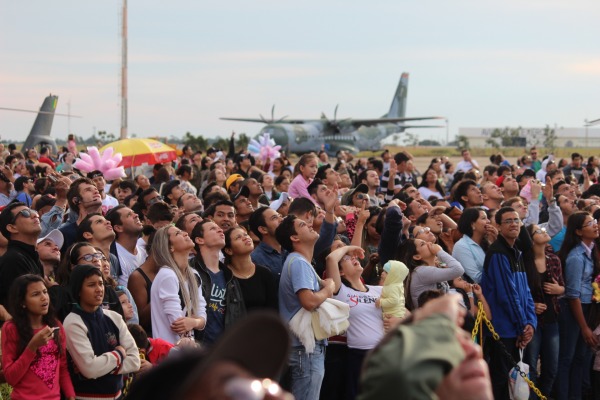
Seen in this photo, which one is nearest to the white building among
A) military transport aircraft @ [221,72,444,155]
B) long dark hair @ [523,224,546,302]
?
military transport aircraft @ [221,72,444,155]

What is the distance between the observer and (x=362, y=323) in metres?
6.90

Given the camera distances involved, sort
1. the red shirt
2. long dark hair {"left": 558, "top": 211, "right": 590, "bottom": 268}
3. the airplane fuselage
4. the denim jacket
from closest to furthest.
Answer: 1. the red shirt
2. the denim jacket
3. long dark hair {"left": 558, "top": 211, "right": 590, "bottom": 268}
4. the airplane fuselage

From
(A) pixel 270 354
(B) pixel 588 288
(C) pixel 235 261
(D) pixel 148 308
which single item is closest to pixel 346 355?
(C) pixel 235 261

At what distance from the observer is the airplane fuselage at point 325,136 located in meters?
45.4

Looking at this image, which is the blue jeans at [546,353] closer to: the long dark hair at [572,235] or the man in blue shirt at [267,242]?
the long dark hair at [572,235]

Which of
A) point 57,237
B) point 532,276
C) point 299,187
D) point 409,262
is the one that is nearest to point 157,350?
point 57,237

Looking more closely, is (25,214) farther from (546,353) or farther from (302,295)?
(546,353)

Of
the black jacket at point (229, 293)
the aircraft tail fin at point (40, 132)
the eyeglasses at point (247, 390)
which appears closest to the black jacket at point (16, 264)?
the black jacket at point (229, 293)

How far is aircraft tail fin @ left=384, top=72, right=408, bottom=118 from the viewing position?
2491 inches

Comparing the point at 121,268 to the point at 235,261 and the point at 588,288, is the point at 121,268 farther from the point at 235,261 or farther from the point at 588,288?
the point at 588,288

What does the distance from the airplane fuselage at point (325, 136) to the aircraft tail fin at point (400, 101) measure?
12.7ft

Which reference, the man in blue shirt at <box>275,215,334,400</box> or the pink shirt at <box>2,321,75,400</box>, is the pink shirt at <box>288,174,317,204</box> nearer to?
the man in blue shirt at <box>275,215,334,400</box>

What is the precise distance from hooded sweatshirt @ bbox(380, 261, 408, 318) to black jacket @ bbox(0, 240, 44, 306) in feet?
8.43

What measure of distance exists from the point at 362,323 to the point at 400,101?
57964mm
